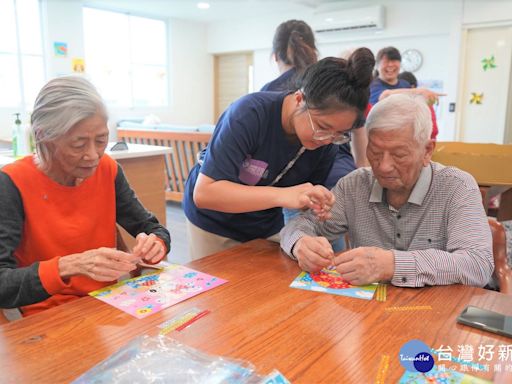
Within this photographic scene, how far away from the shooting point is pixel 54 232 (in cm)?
134

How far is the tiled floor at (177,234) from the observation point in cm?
384

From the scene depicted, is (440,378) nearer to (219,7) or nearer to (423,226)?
(423,226)

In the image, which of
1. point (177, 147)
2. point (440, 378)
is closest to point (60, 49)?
point (177, 147)

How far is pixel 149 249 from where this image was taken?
1.36m

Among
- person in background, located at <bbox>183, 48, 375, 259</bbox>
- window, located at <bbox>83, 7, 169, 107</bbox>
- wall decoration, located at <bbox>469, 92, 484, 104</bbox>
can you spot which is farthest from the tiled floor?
wall decoration, located at <bbox>469, 92, 484, 104</bbox>

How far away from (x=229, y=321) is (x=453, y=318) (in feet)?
1.74

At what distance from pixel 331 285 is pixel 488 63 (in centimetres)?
638

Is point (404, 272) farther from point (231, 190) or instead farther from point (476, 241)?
point (231, 190)

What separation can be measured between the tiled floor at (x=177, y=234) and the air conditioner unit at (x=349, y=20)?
165 inches

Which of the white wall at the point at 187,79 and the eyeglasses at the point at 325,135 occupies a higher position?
the white wall at the point at 187,79

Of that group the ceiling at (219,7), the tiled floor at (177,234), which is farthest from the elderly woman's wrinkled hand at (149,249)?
the ceiling at (219,7)

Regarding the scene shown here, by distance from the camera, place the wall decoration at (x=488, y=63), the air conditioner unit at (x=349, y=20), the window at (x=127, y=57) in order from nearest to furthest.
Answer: the wall decoration at (x=488, y=63), the air conditioner unit at (x=349, y=20), the window at (x=127, y=57)

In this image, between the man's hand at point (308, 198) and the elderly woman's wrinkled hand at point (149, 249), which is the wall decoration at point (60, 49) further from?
the man's hand at point (308, 198)

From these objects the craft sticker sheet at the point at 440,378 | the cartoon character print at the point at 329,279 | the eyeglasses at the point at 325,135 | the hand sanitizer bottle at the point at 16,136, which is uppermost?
the eyeglasses at the point at 325,135
